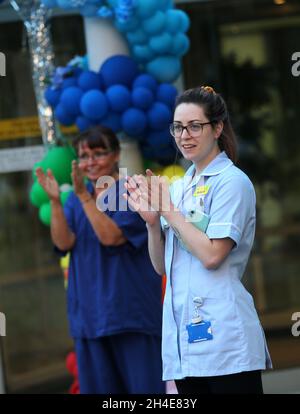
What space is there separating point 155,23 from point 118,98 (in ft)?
1.26

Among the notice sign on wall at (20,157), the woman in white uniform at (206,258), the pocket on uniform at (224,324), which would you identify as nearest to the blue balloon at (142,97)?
the woman in white uniform at (206,258)

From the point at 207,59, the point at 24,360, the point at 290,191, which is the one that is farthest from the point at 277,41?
the point at 24,360

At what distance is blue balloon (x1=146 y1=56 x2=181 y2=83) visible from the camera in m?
4.13

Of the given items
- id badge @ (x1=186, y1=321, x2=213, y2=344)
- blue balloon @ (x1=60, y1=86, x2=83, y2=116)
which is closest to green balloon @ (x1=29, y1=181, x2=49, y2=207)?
blue balloon @ (x1=60, y1=86, x2=83, y2=116)

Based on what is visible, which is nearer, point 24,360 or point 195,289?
point 195,289

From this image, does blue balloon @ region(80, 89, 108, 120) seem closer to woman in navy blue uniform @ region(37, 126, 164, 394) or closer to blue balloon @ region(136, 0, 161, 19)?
woman in navy blue uniform @ region(37, 126, 164, 394)

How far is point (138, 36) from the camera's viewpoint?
4066 millimetres

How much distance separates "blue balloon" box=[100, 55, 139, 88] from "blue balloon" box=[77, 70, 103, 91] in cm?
3

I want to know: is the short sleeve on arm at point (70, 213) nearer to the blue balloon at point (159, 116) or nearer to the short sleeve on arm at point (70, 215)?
the short sleeve on arm at point (70, 215)

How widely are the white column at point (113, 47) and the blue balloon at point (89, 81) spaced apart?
0.17m

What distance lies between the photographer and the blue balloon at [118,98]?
3.95 meters

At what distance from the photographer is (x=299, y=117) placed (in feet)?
18.1
